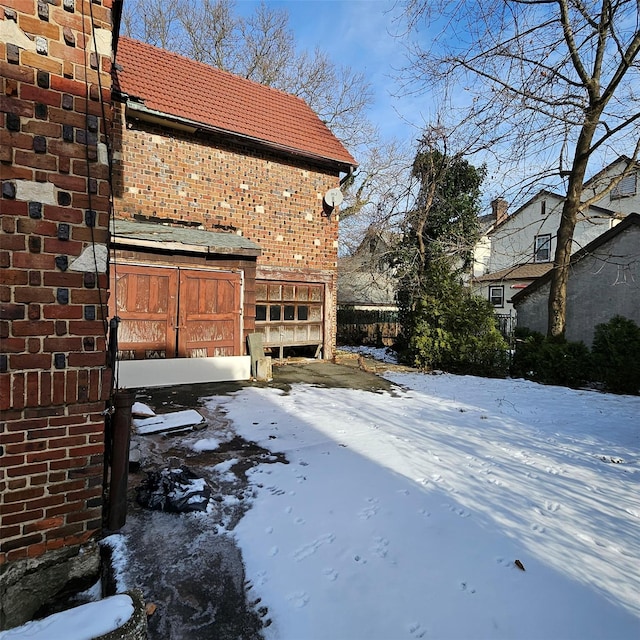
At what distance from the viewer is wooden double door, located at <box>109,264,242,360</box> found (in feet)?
24.8

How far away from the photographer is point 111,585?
2.36 metres

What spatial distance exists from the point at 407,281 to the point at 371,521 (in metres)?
12.4

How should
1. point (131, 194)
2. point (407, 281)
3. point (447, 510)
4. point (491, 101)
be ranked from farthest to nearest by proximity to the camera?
point (407, 281) → point (491, 101) → point (131, 194) → point (447, 510)

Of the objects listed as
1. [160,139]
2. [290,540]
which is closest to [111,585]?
[290,540]

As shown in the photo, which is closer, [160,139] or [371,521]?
[371,521]

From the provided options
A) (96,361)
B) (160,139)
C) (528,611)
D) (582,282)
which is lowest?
(528,611)

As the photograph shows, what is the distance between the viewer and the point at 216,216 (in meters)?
9.69

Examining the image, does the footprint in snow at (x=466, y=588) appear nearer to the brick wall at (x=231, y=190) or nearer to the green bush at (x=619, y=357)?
the green bush at (x=619, y=357)

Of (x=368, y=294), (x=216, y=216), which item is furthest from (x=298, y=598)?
(x=368, y=294)

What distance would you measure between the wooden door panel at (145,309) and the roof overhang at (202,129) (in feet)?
11.4

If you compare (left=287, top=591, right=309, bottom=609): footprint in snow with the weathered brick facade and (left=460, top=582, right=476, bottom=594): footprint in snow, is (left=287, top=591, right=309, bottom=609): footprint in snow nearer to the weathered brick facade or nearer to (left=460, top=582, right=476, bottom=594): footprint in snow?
(left=460, top=582, right=476, bottom=594): footprint in snow

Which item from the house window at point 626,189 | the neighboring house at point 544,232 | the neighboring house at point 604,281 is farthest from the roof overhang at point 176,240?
the house window at point 626,189

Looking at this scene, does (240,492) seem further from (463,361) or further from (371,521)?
(463,361)

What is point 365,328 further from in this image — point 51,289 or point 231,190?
point 51,289
